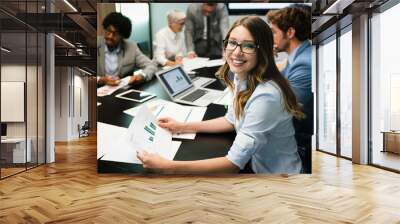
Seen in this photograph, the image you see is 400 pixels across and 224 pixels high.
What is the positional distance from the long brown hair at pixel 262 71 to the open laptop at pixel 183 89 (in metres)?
0.46

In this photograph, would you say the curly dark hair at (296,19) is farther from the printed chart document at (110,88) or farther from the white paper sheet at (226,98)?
the printed chart document at (110,88)

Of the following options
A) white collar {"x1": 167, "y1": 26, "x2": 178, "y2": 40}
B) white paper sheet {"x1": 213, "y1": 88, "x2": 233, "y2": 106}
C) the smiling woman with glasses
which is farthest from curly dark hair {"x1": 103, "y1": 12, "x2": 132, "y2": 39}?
white paper sheet {"x1": 213, "y1": 88, "x2": 233, "y2": 106}

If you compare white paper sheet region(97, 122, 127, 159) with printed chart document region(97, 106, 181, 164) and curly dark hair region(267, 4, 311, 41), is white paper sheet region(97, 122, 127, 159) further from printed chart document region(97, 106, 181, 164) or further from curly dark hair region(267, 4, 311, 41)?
curly dark hair region(267, 4, 311, 41)

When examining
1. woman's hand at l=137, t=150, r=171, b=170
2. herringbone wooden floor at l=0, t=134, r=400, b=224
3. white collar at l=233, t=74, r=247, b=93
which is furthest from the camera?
woman's hand at l=137, t=150, r=171, b=170

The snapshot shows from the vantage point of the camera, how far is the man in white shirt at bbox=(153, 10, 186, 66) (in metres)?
6.73

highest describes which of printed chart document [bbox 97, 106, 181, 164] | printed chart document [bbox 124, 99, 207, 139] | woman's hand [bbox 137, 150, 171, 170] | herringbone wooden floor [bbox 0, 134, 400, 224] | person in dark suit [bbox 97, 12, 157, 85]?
person in dark suit [bbox 97, 12, 157, 85]

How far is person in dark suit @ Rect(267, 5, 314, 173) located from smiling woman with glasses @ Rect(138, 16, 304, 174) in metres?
0.12

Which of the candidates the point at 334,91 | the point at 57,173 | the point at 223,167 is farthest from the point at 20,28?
the point at 334,91

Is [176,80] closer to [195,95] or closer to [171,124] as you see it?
[195,95]

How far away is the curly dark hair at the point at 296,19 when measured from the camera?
6605 mm

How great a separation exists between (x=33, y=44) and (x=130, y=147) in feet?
9.91

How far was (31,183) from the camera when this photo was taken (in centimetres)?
636

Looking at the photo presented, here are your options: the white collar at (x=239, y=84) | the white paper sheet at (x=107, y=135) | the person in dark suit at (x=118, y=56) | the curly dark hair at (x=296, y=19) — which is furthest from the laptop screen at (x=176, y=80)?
the curly dark hair at (x=296, y=19)

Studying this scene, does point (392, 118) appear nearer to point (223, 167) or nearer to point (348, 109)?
point (348, 109)
